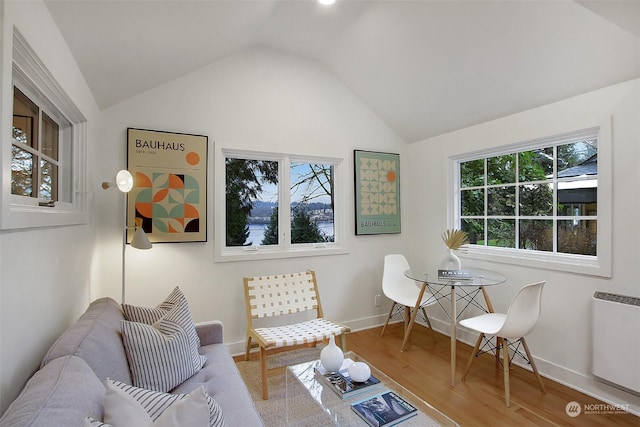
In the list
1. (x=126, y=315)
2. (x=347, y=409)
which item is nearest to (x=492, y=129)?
(x=347, y=409)

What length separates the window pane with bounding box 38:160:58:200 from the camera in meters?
1.66

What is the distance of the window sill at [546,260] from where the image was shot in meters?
2.30

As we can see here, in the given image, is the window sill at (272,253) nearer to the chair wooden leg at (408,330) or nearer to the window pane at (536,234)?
the chair wooden leg at (408,330)

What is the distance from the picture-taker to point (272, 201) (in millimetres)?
3367

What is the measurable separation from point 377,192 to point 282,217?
3.93 ft

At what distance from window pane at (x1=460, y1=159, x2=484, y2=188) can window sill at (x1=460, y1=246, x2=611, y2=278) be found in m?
0.69

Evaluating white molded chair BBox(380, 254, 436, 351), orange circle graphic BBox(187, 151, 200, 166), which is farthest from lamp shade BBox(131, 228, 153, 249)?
white molded chair BBox(380, 254, 436, 351)

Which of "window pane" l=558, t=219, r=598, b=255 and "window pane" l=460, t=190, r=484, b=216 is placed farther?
"window pane" l=460, t=190, r=484, b=216

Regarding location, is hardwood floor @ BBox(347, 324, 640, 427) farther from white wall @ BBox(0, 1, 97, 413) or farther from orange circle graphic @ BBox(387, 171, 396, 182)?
white wall @ BBox(0, 1, 97, 413)

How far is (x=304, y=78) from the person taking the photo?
3.41 metres

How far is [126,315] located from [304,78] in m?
2.74

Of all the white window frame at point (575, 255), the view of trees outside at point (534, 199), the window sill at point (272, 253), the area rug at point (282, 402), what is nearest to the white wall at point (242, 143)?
the window sill at point (272, 253)

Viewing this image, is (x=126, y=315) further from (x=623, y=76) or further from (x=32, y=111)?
(x=623, y=76)

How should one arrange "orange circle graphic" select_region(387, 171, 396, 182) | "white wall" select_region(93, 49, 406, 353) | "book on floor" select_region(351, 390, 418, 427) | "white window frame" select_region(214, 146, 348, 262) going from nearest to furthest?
"book on floor" select_region(351, 390, 418, 427), "white wall" select_region(93, 49, 406, 353), "white window frame" select_region(214, 146, 348, 262), "orange circle graphic" select_region(387, 171, 396, 182)
